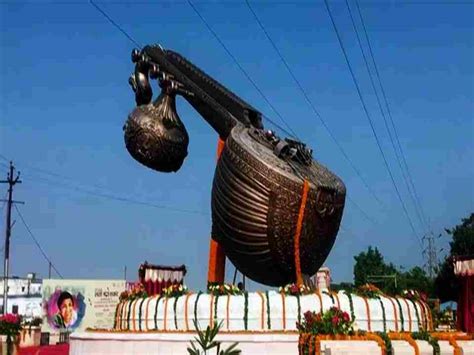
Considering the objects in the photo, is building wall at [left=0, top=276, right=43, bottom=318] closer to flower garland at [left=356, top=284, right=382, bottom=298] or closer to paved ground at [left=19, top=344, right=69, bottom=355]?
paved ground at [left=19, top=344, right=69, bottom=355]

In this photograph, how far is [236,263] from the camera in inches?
790

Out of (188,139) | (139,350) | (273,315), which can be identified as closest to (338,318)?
(273,315)

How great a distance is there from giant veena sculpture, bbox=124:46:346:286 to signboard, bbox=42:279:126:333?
1997 centimetres

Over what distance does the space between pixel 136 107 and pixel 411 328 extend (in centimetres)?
1016

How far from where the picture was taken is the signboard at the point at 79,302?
129 ft

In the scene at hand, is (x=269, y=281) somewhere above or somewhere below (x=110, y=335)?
above

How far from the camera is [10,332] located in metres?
12.0

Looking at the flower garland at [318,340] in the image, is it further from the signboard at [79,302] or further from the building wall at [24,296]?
the building wall at [24,296]

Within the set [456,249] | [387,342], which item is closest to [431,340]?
[387,342]

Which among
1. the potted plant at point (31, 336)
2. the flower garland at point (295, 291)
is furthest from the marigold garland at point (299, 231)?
the potted plant at point (31, 336)

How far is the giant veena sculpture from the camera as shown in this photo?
59.8 feet

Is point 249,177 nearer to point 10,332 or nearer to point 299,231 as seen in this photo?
point 299,231

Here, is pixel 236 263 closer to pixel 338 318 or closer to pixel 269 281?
pixel 269 281

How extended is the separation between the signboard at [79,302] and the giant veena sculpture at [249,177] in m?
20.0
